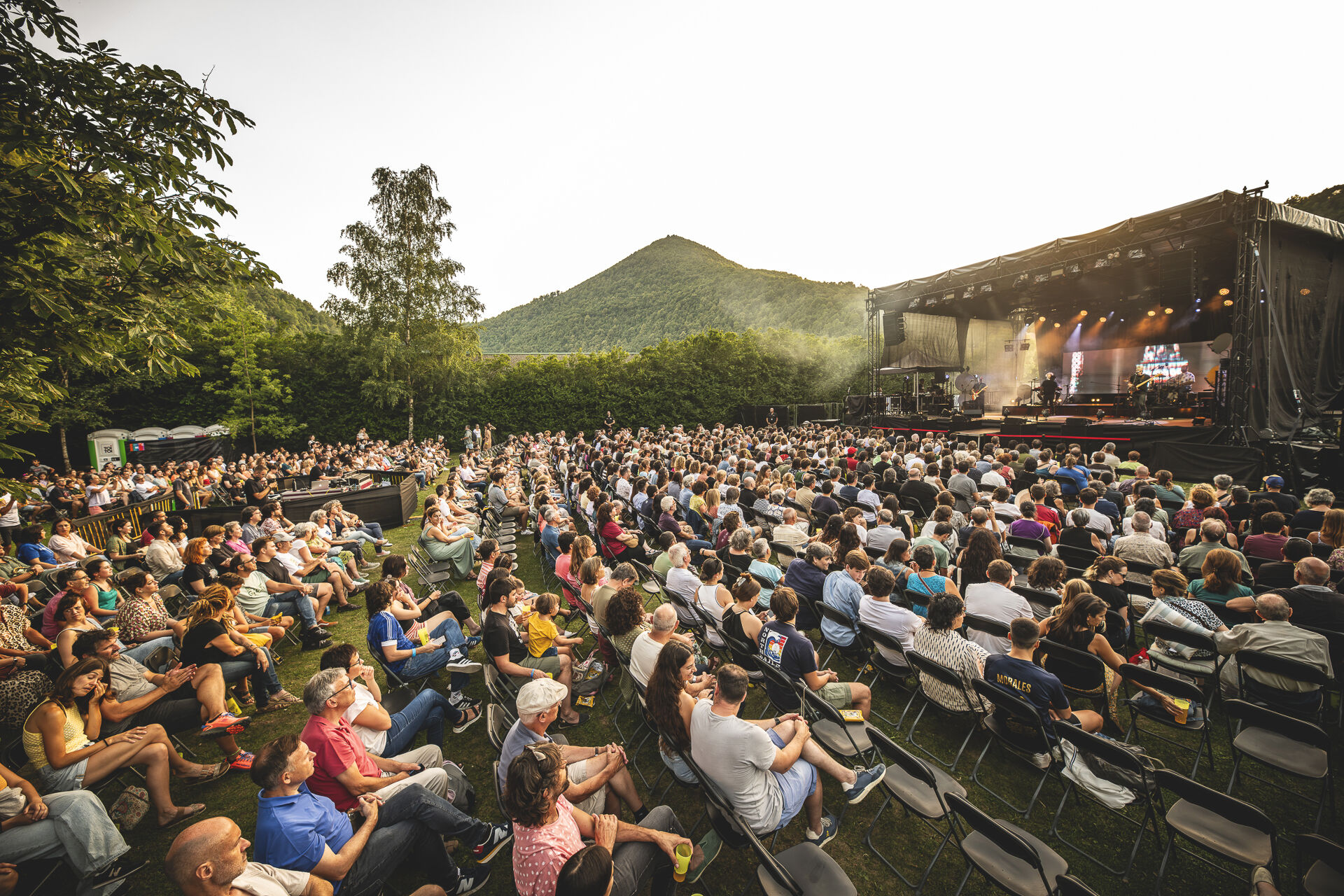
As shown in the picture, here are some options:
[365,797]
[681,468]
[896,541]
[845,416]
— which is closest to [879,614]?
[896,541]

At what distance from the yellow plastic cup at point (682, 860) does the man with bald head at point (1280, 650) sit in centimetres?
397

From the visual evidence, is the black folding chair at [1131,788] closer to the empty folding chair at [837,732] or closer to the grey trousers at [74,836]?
the empty folding chair at [837,732]

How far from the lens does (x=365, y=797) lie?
8.27 ft

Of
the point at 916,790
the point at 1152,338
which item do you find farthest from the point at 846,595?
the point at 1152,338

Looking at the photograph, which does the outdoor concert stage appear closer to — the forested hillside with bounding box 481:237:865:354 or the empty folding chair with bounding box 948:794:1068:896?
the empty folding chair with bounding box 948:794:1068:896

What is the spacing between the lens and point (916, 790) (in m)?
2.72

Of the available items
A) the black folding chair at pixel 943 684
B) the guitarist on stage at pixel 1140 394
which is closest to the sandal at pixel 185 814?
the black folding chair at pixel 943 684

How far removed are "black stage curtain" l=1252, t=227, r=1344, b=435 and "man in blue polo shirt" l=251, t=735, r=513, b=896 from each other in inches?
644

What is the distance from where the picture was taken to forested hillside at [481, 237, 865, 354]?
6600 cm

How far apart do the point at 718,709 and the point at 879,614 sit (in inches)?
76.0

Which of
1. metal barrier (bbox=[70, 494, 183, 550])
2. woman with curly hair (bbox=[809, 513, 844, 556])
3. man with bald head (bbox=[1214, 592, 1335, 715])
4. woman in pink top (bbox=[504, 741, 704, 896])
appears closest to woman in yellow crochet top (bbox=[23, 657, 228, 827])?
woman in pink top (bbox=[504, 741, 704, 896])

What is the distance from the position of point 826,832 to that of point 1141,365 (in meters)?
24.3

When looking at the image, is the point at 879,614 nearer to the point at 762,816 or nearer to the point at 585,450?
the point at 762,816

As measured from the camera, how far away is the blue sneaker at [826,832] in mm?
2721
